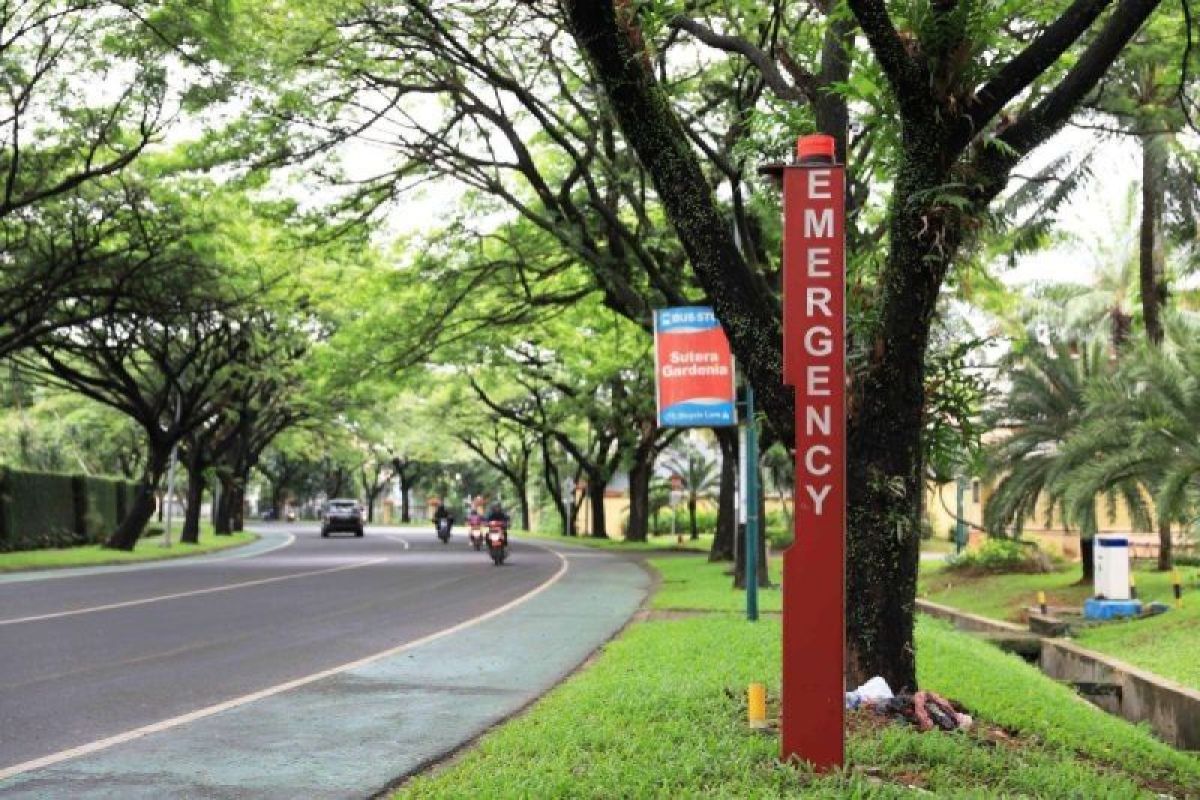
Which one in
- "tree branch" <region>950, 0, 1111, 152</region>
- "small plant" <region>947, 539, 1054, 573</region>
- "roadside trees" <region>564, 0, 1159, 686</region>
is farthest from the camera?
"small plant" <region>947, 539, 1054, 573</region>

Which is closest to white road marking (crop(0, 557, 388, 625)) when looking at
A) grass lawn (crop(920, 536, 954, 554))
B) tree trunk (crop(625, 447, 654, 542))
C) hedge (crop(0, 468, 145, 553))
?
hedge (crop(0, 468, 145, 553))

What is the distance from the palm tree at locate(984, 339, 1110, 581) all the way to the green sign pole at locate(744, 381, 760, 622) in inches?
351

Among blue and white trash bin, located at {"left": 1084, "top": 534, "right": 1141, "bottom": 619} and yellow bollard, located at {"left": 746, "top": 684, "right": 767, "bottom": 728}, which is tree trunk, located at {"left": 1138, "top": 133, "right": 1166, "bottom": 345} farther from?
yellow bollard, located at {"left": 746, "top": 684, "right": 767, "bottom": 728}

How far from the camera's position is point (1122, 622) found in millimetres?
17406

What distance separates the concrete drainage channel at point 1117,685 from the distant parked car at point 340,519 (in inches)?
1594

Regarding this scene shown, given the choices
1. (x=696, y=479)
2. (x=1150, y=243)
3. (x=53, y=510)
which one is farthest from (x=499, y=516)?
(x=696, y=479)

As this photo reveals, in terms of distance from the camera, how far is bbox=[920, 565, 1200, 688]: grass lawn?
1371 centimetres

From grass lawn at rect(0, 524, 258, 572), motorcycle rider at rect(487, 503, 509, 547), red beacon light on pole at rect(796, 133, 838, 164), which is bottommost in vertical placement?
grass lawn at rect(0, 524, 258, 572)

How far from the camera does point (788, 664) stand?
5996 mm

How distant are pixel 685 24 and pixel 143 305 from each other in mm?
19704

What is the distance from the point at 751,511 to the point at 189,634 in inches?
268

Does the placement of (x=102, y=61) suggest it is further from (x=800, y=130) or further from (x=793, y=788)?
(x=793, y=788)

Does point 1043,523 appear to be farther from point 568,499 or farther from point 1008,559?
point 568,499

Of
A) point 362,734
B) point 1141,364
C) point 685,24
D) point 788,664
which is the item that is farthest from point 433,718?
point 1141,364
